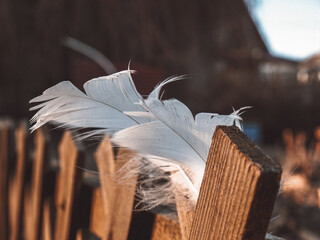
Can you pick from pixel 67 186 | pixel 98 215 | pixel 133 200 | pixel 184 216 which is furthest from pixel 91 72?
pixel 184 216

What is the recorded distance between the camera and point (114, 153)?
2.53 ft

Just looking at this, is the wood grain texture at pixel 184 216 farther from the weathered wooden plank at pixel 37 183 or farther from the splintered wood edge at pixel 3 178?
the splintered wood edge at pixel 3 178

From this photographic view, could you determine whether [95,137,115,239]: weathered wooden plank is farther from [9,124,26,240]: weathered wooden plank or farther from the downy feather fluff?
[9,124,26,240]: weathered wooden plank

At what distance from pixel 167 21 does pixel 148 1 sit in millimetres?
650

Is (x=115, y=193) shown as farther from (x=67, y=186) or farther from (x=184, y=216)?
(x=67, y=186)

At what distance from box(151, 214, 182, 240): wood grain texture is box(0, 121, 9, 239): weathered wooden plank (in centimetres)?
137

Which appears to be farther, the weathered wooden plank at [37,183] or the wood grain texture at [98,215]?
the weathered wooden plank at [37,183]

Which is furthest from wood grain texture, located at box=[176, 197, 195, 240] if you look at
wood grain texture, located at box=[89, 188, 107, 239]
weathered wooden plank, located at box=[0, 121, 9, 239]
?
weathered wooden plank, located at box=[0, 121, 9, 239]

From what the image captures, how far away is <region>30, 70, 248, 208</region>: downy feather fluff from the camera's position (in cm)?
54

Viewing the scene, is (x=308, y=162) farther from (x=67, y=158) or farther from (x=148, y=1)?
(x=148, y=1)

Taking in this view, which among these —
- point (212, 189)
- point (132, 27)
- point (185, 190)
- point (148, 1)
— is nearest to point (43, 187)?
point (185, 190)

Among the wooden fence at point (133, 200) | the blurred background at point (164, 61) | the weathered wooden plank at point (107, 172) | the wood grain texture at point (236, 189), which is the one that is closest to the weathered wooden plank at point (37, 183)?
the wooden fence at point (133, 200)

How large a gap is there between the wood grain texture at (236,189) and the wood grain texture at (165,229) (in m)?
0.14

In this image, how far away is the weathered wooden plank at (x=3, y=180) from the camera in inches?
71.7
